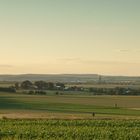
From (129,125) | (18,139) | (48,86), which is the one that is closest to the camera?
(18,139)

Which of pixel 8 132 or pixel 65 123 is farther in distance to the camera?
pixel 65 123

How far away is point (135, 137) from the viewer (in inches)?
1293

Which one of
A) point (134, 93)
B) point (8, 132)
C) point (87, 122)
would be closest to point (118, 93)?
point (134, 93)

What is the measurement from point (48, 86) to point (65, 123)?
129 meters

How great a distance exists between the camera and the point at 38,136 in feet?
108

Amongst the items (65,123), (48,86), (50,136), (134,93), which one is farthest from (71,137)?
(48,86)

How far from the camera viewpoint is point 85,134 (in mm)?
33969

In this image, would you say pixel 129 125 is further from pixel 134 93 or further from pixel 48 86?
pixel 48 86

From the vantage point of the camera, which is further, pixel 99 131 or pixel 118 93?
pixel 118 93

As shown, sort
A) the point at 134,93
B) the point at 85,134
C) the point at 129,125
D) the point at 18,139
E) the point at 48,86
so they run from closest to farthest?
1. the point at 18,139
2. the point at 85,134
3. the point at 129,125
4. the point at 134,93
5. the point at 48,86

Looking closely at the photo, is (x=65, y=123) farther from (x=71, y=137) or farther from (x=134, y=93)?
(x=134, y=93)

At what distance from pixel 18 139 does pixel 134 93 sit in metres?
107

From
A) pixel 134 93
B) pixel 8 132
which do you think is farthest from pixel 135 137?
pixel 134 93

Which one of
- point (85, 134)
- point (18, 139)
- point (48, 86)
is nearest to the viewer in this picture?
point (18, 139)
